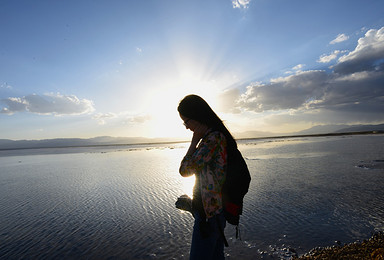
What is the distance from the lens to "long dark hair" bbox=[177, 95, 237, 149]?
2.82m

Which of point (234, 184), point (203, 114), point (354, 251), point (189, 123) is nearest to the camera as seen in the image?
point (234, 184)

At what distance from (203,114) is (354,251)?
587 cm

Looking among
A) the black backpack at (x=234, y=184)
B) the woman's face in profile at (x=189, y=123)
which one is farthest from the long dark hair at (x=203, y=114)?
the black backpack at (x=234, y=184)

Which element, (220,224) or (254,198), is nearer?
(220,224)

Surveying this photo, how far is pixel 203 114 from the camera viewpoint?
2.85 metres

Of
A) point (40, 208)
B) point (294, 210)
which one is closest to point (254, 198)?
point (294, 210)

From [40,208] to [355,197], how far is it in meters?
15.7

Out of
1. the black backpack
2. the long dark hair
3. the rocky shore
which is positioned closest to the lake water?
the rocky shore

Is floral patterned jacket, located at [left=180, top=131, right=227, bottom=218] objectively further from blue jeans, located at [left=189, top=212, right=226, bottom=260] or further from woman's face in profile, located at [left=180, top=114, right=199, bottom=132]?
woman's face in profile, located at [left=180, top=114, right=199, bottom=132]

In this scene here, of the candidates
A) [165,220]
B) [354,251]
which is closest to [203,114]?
[354,251]

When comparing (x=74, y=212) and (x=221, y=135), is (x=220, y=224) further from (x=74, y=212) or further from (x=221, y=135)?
(x=74, y=212)

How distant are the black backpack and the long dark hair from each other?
192mm

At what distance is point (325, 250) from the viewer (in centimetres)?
586

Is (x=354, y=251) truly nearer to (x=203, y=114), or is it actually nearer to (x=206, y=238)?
(x=206, y=238)
